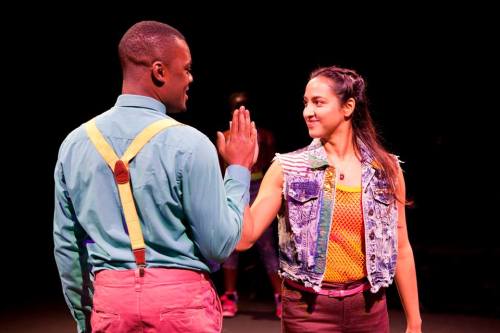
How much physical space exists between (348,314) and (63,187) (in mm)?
1086

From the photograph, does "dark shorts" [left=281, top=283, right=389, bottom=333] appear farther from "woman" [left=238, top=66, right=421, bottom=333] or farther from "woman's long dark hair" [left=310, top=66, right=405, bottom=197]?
"woman's long dark hair" [left=310, top=66, right=405, bottom=197]

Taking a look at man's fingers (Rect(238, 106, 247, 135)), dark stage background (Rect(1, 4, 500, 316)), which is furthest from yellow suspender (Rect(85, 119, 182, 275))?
dark stage background (Rect(1, 4, 500, 316))

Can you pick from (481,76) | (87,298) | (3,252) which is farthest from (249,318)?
(481,76)

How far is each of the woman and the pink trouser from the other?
52 centimetres

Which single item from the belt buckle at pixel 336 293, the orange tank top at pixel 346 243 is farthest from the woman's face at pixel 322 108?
the belt buckle at pixel 336 293

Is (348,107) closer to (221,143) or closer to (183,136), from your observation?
(221,143)

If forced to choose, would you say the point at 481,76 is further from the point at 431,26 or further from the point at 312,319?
the point at 312,319

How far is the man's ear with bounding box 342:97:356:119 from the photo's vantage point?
241cm

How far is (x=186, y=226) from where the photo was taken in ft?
5.33

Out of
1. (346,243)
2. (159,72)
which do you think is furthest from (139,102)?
(346,243)

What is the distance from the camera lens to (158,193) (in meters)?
1.55

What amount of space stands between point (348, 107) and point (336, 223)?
1.56 ft

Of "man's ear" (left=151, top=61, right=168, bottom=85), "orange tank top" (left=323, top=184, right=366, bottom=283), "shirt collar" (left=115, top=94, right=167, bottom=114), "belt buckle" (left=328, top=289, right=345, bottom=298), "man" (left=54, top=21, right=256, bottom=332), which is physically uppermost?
"man's ear" (left=151, top=61, right=168, bottom=85)

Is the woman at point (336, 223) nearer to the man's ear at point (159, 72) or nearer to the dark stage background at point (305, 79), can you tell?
the man's ear at point (159, 72)
